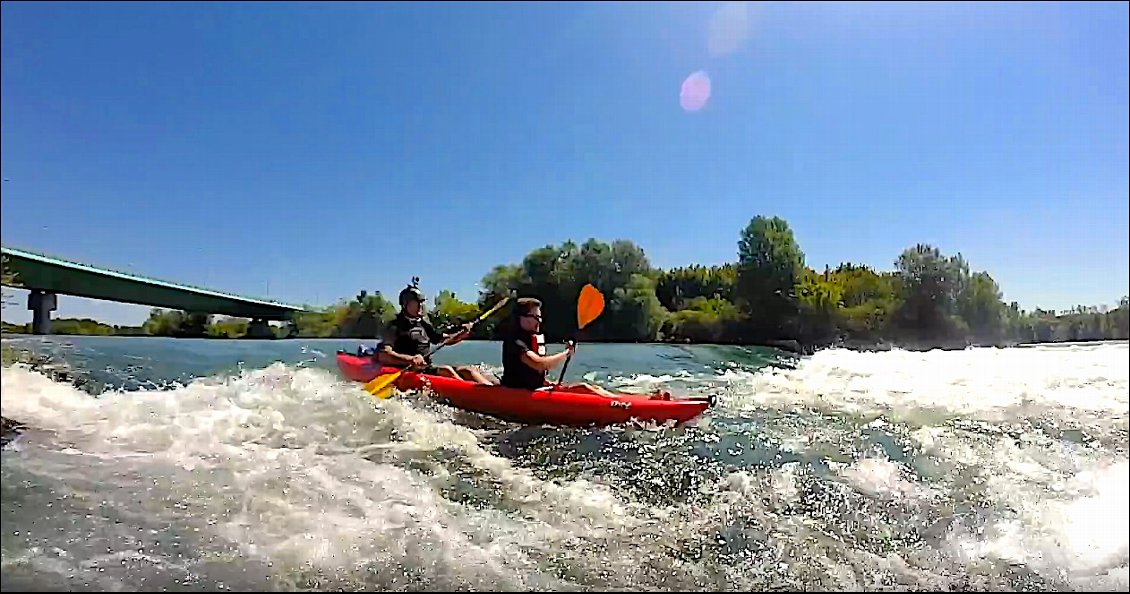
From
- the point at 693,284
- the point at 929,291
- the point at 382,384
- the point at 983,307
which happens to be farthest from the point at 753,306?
the point at 382,384

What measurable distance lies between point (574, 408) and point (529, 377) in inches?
26.6

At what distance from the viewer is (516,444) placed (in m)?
6.13

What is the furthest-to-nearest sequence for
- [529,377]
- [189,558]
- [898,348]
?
1. [898,348]
2. [529,377]
3. [189,558]

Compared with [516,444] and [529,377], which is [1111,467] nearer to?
[516,444]

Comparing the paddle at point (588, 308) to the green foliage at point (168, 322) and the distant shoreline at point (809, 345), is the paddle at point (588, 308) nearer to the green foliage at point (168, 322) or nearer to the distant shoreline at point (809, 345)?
the green foliage at point (168, 322)

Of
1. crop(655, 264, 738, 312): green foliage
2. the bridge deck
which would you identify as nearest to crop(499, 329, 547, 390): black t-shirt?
the bridge deck

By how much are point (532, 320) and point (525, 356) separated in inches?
15.2

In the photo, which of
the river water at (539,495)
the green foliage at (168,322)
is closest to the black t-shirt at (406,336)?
the river water at (539,495)

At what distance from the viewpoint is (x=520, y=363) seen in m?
7.25

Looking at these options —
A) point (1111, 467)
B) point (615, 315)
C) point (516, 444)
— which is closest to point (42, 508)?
point (516, 444)

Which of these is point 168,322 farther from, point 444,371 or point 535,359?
point 535,359

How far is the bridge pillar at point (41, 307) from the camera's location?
174cm

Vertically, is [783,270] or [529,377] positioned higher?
[783,270]

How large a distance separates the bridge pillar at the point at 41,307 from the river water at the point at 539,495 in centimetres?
5
